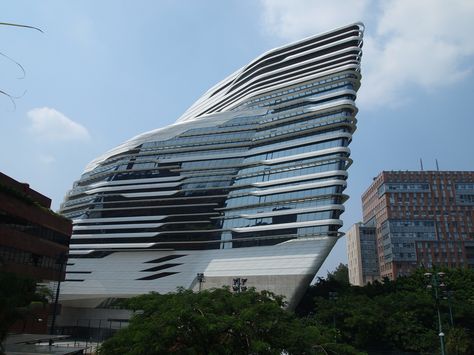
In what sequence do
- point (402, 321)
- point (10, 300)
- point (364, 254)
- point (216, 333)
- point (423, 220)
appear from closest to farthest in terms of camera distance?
point (216, 333) → point (10, 300) → point (402, 321) → point (423, 220) → point (364, 254)

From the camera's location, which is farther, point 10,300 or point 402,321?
point 402,321

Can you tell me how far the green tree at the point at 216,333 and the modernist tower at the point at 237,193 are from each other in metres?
50.4

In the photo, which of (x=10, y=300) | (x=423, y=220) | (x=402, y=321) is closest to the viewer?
(x=10, y=300)

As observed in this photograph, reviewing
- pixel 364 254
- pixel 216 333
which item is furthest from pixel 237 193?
pixel 364 254

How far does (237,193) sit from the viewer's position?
7938cm

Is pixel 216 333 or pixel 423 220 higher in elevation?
pixel 423 220

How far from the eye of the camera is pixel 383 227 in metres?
128

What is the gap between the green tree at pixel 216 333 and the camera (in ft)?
49.9

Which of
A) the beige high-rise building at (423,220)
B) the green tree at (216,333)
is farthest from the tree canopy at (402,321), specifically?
the beige high-rise building at (423,220)

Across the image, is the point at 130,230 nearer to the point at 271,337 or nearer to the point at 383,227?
the point at 271,337

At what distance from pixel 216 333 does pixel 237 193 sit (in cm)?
6374

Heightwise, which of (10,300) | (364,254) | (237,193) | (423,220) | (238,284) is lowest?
(10,300)

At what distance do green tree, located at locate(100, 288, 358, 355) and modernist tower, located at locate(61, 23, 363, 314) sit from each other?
50.4m

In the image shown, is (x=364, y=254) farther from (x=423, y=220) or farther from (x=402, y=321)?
(x=402, y=321)
